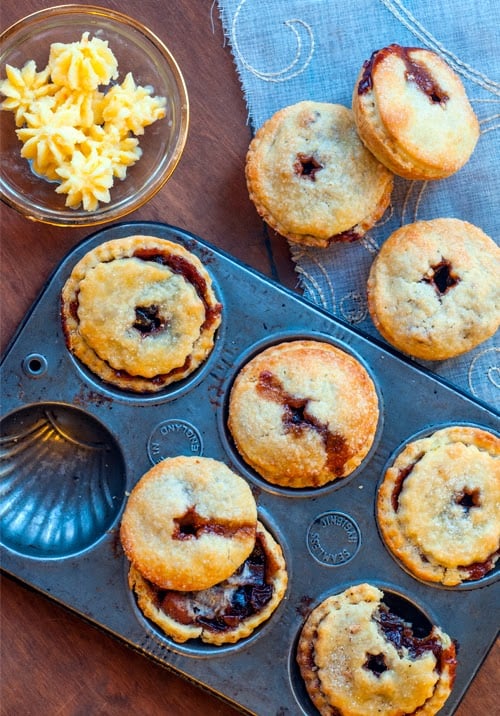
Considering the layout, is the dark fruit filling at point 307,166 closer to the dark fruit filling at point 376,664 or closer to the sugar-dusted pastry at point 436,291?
the sugar-dusted pastry at point 436,291

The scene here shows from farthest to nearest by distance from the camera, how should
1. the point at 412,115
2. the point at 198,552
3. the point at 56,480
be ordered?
the point at 56,480 < the point at 412,115 < the point at 198,552

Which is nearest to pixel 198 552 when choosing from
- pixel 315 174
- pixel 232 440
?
pixel 232 440

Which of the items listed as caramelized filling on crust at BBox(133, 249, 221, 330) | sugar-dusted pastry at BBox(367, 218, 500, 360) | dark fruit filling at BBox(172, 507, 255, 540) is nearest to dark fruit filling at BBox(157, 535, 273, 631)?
dark fruit filling at BBox(172, 507, 255, 540)

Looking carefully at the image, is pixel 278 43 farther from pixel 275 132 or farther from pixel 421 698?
pixel 421 698

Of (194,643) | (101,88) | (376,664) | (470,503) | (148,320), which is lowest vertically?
(376,664)

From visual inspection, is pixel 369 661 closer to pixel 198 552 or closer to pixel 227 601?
pixel 227 601

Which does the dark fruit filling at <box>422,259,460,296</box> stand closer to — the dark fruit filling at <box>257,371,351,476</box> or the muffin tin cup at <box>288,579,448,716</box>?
the dark fruit filling at <box>257,371,351,476</box>
